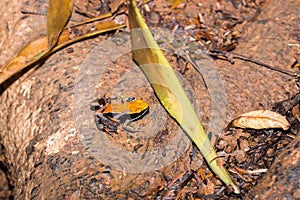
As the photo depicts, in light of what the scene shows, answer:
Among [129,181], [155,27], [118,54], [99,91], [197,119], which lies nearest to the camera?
[129,181]

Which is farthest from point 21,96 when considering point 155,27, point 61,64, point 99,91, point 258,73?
point 258,73

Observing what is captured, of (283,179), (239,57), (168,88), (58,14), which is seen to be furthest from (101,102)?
(283,179)

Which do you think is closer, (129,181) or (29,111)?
(129,181)

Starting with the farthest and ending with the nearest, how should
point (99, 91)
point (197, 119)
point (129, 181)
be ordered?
point (99, 91) < point (197, 119) < point (129, 181)

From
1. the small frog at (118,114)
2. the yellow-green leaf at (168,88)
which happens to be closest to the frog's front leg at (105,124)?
the small frog at (118,114)

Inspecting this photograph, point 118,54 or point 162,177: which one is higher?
point 118,54

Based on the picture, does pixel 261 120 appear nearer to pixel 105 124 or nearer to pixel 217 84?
pixel 217 84

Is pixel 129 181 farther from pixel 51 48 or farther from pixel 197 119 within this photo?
pixel 51 48

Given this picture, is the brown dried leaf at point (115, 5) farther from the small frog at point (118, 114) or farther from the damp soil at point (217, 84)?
the small frog at point (118, 114)
